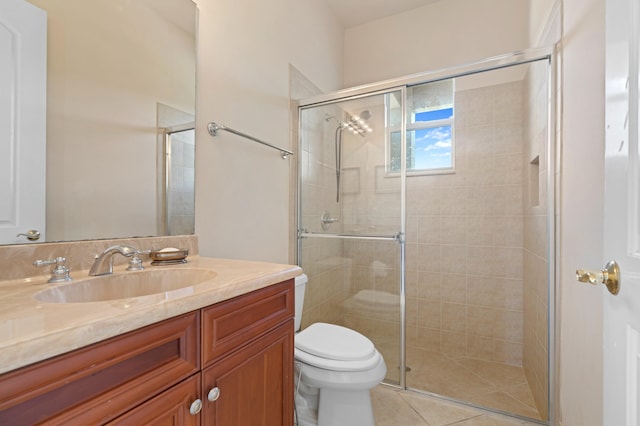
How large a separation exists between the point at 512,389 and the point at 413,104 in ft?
7.06

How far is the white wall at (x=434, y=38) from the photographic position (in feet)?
7.73

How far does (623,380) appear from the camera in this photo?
0.65 metres

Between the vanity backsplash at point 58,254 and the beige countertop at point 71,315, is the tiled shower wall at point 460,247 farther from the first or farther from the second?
the beige countertop at point 71,315

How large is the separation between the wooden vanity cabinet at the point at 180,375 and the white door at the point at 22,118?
1.89 ft

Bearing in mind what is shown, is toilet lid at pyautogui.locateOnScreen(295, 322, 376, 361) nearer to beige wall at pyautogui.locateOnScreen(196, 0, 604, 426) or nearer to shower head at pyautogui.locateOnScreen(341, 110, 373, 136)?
beige wall at pyautogui.locateOnScreen(196, 0, 604, 426)

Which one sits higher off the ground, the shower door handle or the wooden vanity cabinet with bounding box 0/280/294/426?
the shower door handle

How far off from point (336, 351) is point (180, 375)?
0.93 meters

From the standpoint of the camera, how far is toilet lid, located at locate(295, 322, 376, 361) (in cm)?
140

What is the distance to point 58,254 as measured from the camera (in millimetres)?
882

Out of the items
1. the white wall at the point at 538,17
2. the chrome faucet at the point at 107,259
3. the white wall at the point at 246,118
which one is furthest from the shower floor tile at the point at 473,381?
the white wall at the point at 538,17

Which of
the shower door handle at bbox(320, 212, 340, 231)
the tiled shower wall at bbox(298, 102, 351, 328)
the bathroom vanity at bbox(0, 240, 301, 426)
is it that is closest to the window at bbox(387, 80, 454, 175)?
the tiled shower wall at bbox(298, 102, 351, 328)

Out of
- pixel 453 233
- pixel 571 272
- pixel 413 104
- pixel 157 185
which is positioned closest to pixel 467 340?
pixel 453 233

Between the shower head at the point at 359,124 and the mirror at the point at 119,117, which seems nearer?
the mirror at the point at 119,117

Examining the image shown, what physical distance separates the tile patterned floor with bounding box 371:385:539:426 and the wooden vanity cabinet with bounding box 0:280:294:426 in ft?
3.07
